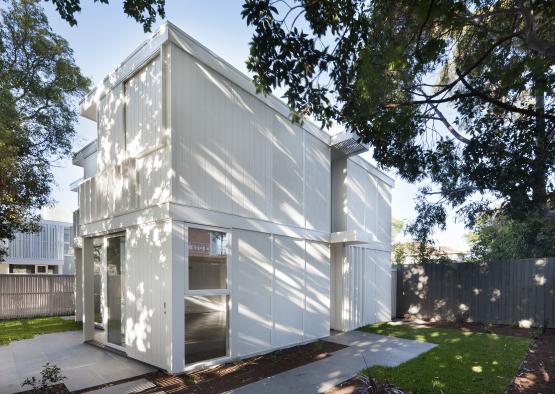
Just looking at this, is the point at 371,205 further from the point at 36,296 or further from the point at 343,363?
the point at 36,296

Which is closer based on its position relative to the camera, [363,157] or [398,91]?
[398,91]

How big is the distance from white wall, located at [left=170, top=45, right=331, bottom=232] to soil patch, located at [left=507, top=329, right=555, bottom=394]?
191 inches

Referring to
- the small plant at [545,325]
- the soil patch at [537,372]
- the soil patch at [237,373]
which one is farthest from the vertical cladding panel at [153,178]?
the small plant at [545,325]

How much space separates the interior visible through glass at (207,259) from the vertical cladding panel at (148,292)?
1.48 feet

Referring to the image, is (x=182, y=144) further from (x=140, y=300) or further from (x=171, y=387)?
(x=171, y=387)

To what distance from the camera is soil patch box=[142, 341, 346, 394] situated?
16.4 ft

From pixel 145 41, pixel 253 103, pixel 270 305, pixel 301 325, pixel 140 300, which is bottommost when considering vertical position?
pixel 301 325

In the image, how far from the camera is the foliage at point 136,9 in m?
4.39

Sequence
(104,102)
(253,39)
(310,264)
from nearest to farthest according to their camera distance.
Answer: (253,39) → (104,102) → (310,264)

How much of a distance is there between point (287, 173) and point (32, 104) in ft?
26.9

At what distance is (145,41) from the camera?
621 cm

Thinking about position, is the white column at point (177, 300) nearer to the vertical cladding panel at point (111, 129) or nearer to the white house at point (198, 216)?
the white house at point (198, 216)

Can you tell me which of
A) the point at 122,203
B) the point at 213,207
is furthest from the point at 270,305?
the point at 122,203

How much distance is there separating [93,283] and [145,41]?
17.4 ft
